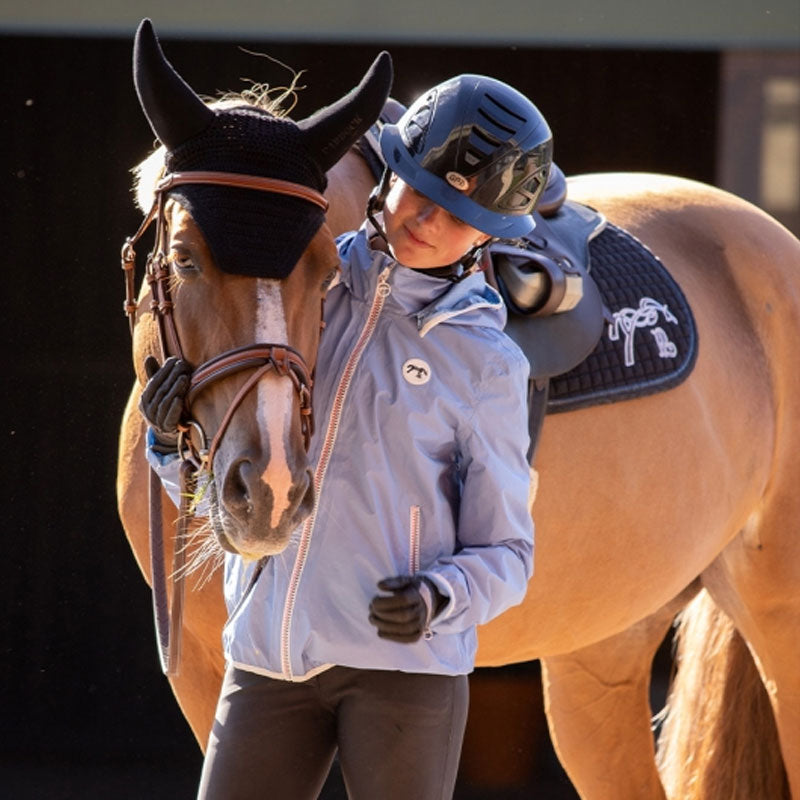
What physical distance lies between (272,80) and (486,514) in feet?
9.61

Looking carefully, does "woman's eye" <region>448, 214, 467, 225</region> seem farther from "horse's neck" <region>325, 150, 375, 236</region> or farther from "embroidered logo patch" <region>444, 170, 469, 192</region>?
"horse's neck" <region>325, 150, 375, 236</region>

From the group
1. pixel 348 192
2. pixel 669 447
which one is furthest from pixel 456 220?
pixel 669 447

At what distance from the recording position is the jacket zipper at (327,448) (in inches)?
75.3

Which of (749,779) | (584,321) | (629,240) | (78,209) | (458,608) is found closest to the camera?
(458,608)

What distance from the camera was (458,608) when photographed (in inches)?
73.2

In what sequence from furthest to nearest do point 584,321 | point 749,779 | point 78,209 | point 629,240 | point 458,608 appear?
1. point 78,209
2. point 749,779
3. point 629,240
4. point 584,321
5. point 458,608

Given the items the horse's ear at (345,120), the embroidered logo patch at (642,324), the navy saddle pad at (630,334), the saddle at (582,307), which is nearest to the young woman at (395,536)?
the horse's ear at (345,120)

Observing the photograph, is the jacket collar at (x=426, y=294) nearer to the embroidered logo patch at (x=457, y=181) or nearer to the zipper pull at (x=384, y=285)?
the zipper pull at (x=384, y=285)

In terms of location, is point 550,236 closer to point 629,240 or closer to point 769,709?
point 629,240

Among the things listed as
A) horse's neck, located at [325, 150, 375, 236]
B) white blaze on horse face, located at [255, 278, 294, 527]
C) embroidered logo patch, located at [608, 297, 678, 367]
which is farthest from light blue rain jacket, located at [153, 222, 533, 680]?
embroidered logo patch, located at [608, 297, 678, 367]

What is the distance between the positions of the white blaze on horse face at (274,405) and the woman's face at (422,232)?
0.64ft

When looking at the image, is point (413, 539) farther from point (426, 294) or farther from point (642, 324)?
point (642, 324)

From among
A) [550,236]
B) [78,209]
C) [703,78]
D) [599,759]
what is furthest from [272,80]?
[599,759]

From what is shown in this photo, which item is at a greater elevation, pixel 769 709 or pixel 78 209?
pixel 78 209
